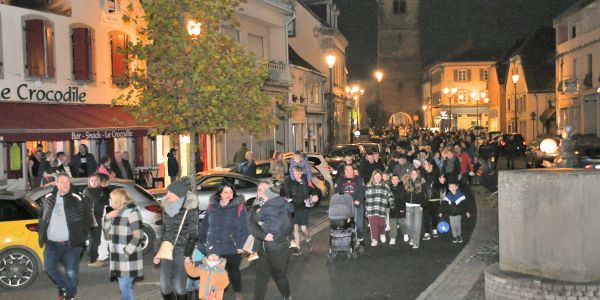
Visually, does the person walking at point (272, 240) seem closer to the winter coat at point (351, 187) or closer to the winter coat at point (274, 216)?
the winter coat at point (274, 216)

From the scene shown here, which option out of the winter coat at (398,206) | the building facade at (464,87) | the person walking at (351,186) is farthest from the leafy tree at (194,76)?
the building facade at (464,87)

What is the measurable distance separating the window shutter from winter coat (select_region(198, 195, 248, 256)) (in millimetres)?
12737

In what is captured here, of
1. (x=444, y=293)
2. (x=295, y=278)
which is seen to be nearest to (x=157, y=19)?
(x=295, y=278)

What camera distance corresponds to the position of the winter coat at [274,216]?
30.3 ft

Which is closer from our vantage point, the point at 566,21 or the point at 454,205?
the point at 454,205

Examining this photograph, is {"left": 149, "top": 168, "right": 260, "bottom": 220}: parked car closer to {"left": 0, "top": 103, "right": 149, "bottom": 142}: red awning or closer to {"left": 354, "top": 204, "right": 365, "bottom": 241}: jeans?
{"left": 0, "top": 103, "right": 149, "bottom": 142}: red awning

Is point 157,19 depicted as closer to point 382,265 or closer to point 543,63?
point 382,265

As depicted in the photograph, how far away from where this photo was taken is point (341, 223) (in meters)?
12.7

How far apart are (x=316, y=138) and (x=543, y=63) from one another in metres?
24.0

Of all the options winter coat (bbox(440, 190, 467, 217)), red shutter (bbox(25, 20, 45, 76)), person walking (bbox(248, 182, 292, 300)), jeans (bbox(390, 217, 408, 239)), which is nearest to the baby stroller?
jeans (bbox(390, 217, 408, 239))

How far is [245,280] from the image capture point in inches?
455

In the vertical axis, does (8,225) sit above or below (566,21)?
below

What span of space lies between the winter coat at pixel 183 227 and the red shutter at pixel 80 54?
13.7 metres

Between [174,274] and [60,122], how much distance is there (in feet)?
37.6
